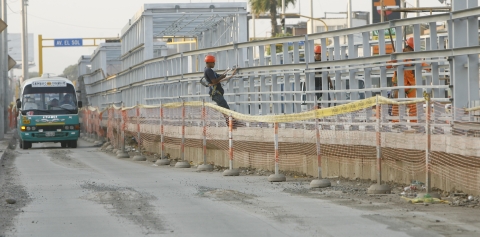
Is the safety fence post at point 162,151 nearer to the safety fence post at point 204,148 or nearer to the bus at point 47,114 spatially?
the safety fence post at point 204,148

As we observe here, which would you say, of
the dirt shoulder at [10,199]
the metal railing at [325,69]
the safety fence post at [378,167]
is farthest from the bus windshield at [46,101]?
the safety fence post at [378,167]

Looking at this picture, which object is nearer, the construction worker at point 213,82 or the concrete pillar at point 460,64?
the concrete pillar at point 460,64

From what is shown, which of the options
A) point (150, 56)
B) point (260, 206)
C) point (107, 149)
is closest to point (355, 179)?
point (260, 206)

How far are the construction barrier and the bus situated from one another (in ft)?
43.9

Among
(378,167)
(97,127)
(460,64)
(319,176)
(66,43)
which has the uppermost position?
(66,43)

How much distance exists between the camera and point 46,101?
37.8m

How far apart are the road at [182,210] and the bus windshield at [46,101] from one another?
64.8 ft

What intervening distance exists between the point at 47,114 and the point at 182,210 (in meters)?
26.4

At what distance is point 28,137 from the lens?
36719 millimetres

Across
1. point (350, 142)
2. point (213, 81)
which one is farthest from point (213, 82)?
point (350, 142)

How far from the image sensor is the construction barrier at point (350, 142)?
41.9 ft

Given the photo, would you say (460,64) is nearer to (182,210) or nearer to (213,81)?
(182,210)

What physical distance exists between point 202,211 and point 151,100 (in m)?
23.0

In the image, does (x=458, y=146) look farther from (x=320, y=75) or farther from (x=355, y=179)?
(x=320, y=75)
